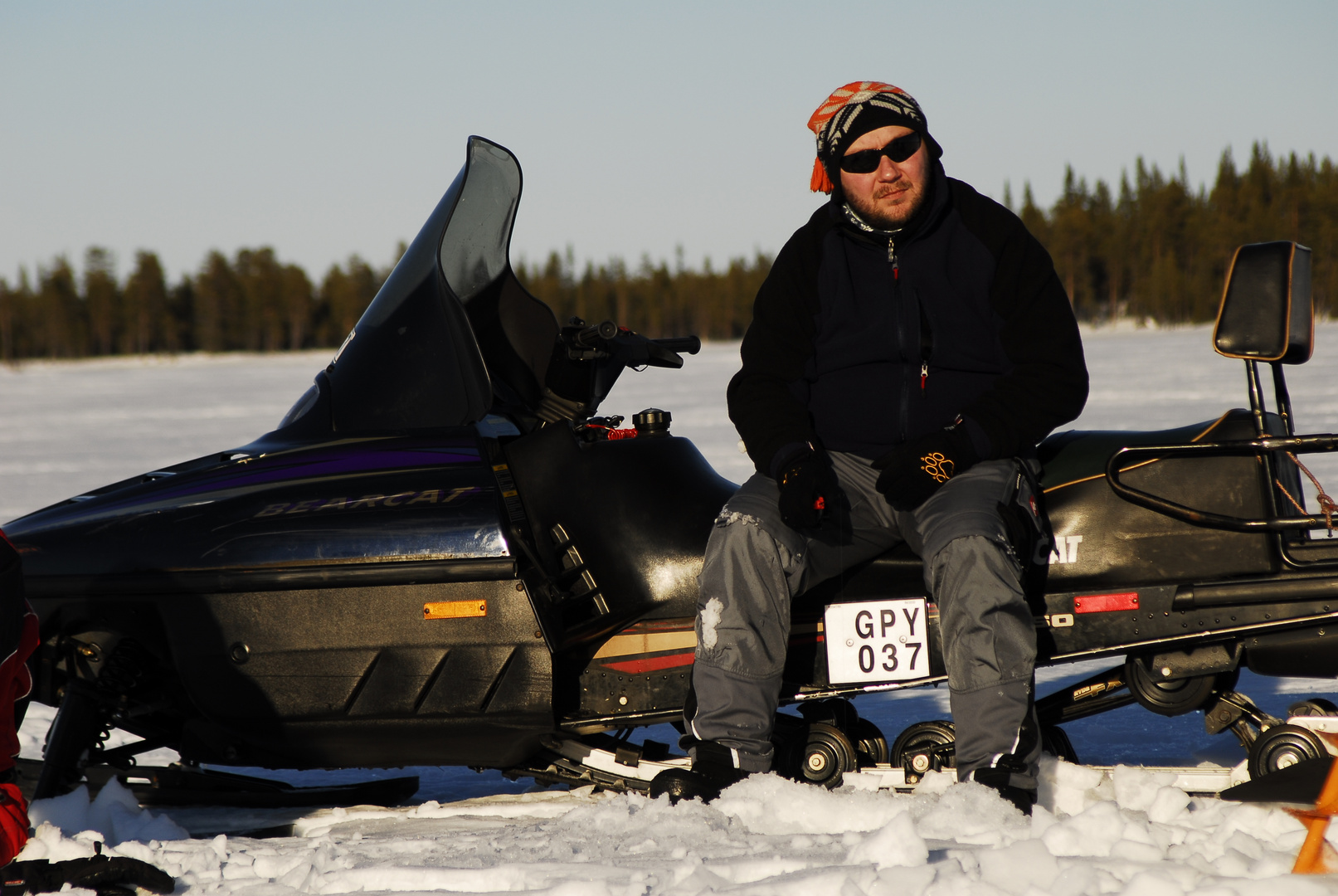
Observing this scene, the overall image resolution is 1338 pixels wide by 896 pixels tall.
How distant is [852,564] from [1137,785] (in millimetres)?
776

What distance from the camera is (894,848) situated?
6.72 ft

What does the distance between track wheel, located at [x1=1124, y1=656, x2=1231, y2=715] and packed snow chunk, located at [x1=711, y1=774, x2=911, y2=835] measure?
24.2 inches

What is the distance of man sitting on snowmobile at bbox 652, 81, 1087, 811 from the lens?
2.35 meters

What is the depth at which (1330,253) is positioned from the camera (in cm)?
5728

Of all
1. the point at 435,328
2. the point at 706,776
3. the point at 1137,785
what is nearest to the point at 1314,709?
the point at 1137,785

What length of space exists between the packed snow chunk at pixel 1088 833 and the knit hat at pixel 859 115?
145 centimetres

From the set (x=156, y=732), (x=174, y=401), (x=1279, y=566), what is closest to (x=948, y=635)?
(x=1279, y=566)

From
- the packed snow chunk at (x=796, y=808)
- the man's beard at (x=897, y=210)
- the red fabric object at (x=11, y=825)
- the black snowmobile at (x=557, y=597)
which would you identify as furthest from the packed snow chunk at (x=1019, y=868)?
the red fabric object at (x=11, y=825)

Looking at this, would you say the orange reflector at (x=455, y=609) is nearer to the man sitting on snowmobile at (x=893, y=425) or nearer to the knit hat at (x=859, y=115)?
the man sitting on snowmobile at (x=893, y=425)

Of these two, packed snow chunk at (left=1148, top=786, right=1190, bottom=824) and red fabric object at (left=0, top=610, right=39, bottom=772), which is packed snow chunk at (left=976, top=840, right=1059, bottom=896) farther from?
red fabric object at (left=0, top=610, right=39, bottom=772)

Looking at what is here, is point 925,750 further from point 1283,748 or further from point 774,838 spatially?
point 1283,748

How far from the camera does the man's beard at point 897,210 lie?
8.54 ft

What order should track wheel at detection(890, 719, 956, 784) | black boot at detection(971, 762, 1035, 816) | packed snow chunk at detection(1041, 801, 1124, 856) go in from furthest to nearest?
track wheel at detection(890, 719, 956, 784) < black boot at detection(971, 762, 1035, 816) < packed snow chunk at detection(1041, 801, 1124, 856)

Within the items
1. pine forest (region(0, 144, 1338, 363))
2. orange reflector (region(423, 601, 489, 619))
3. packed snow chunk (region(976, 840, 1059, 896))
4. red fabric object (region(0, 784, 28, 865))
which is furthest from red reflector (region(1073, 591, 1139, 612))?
pine forest (region(0, 144, 1338, 363))
